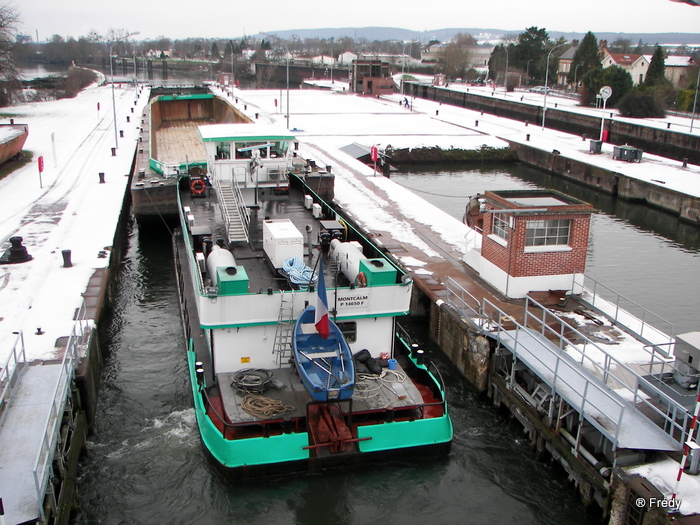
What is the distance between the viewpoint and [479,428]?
49.9 ft

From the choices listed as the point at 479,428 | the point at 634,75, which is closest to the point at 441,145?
the point at 479,428

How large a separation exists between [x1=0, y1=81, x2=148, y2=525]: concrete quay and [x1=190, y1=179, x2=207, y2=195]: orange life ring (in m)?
3.57

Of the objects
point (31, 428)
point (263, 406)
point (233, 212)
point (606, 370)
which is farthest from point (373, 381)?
point (233, 212)

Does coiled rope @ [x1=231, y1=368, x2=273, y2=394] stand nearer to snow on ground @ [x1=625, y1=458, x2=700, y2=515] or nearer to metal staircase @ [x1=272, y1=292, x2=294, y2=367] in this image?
metal staircase @ [x1=272, y1=292, x2=294, y2=367]

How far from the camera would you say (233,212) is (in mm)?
20781

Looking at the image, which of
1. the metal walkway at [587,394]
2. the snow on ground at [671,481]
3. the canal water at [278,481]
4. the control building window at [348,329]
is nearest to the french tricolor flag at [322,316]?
the control building window at [348,329]

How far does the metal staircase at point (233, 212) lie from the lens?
19422mm

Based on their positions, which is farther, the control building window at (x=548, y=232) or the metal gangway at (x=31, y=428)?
the control building window at (x=548, y=232)

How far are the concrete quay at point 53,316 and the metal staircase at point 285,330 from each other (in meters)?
4.29

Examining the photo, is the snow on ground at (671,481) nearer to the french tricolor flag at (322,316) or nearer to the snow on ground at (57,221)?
the french tricolor flag at (322,316)

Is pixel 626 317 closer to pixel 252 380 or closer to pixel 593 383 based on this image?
pixel 593 383

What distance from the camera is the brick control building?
18.0m

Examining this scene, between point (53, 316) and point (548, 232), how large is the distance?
1366cm

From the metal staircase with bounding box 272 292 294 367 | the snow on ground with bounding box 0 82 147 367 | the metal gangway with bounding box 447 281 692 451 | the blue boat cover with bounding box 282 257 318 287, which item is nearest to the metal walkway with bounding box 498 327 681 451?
the metal gangway with bounding box 447 281 692 451
